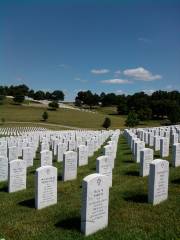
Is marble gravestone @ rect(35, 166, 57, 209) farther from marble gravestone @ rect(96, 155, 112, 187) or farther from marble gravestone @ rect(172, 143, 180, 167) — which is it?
marble gravestone @ rect(172, 143, 180, 167)

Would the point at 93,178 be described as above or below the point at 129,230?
above

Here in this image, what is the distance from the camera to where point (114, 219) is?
316 inches

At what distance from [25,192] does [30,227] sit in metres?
3.51

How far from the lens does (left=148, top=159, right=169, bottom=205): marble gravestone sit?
355 inches

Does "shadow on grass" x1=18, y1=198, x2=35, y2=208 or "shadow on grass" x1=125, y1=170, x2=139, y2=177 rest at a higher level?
"shadow on grass" x1=125, y1=170, x2=139, y2=177

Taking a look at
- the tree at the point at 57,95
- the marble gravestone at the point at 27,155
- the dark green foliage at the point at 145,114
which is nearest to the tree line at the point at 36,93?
the tree at the point at 57,95

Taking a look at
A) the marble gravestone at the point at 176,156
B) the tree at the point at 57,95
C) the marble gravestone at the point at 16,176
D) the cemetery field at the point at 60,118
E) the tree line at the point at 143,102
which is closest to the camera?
the marble gravestone at the point at 16,176

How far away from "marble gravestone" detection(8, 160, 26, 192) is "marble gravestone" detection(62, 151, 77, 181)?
1526mm

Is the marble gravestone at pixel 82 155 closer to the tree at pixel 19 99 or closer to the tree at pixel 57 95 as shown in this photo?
the tree at pixel 19 99

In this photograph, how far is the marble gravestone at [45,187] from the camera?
9.30 meters

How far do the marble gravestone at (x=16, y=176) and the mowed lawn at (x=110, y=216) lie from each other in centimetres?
36

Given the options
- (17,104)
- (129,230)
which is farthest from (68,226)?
(17,104)

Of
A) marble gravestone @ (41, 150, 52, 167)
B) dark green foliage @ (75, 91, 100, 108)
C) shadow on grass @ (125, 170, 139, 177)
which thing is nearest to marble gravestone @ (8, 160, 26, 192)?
marble gravestone @ (41, 150, 52, 167)

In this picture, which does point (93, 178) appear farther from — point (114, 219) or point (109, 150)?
point (109, 150)
